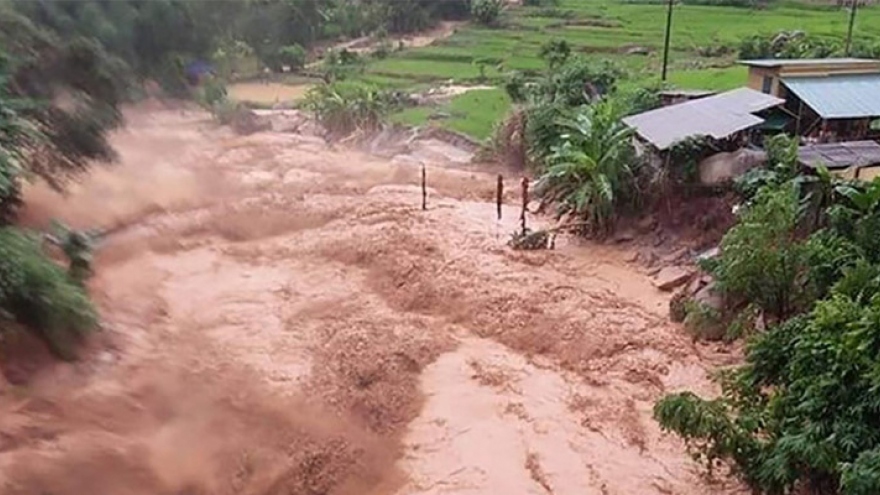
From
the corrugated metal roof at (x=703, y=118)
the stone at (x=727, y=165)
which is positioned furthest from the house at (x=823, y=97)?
the stone at (x=727, y=165)

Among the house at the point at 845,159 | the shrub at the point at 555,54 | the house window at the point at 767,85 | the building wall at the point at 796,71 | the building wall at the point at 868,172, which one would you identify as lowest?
the shrub at the point at 555,54

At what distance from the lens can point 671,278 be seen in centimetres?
1641

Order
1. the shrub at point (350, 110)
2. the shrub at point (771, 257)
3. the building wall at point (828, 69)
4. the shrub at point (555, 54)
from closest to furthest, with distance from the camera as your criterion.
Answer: the shrub at point (771, 257) < the building wall at point (828, 69) < the shrub at point (350, 110) < the shrub at point (555, 54)

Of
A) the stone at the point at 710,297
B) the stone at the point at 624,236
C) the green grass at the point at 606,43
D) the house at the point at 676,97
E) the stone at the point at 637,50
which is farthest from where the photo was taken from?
the stone at the point at 637,50

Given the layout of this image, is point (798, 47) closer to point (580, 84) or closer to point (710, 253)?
point (580, 84)

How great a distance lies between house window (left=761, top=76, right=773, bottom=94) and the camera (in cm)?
1902

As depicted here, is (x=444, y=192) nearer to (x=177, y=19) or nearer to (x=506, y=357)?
(x=506, y=357)

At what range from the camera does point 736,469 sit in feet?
33.2

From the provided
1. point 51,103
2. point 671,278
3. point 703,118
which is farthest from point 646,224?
point 51,103

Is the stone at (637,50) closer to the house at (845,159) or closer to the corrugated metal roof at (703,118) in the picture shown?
the corrugated metal roof at (703,118)

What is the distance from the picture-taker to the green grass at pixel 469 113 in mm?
27750

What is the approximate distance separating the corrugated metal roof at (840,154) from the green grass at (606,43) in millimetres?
9965

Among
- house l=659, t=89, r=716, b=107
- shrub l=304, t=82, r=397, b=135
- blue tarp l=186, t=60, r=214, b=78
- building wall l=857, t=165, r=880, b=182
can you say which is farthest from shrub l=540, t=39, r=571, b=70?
building wall l=857, t=165, r=880, b=182

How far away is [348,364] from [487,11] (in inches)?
1561
